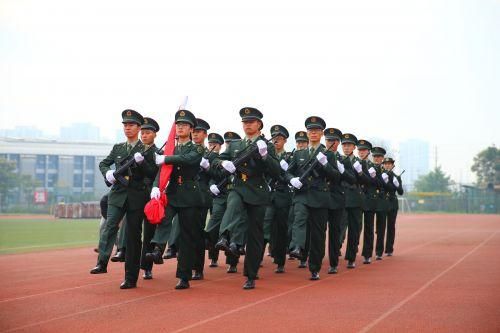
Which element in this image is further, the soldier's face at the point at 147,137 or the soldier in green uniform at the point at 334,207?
the soldier in green uniform at the point at 334,207

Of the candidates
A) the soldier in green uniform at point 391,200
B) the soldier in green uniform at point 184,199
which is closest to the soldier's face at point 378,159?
A: the soldier in green uniform at point 391,200

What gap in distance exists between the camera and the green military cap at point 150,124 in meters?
10.3

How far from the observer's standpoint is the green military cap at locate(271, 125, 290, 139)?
43.3 feet

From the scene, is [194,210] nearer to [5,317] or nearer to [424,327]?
[5,317]

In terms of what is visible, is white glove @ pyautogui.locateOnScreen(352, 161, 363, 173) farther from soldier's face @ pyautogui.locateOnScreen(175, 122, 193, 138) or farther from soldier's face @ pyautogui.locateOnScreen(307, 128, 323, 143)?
soldier's face @ pyautogui.locateOnScreen(175, 122, 193, 138)

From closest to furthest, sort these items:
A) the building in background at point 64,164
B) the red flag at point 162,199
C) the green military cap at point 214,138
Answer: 1. the red flag at point 162,199
2. the green military cap at point 214,138
3. the building in background at point 64,164

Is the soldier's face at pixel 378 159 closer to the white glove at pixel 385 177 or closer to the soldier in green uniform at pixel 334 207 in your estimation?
the white glove at pixel 385 177

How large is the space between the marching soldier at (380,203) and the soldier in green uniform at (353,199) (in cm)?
136

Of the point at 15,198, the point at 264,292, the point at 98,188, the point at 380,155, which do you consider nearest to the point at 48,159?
the point at 98,188

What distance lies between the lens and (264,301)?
27.7 ft

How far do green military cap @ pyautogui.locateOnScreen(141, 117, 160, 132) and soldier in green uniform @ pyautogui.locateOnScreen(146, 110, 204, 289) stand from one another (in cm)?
61

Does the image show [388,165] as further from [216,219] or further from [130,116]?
Answer: [130,116]

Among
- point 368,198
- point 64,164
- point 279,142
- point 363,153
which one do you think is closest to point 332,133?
point 279,142

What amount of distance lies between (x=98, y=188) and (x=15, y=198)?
1634 centimetres
